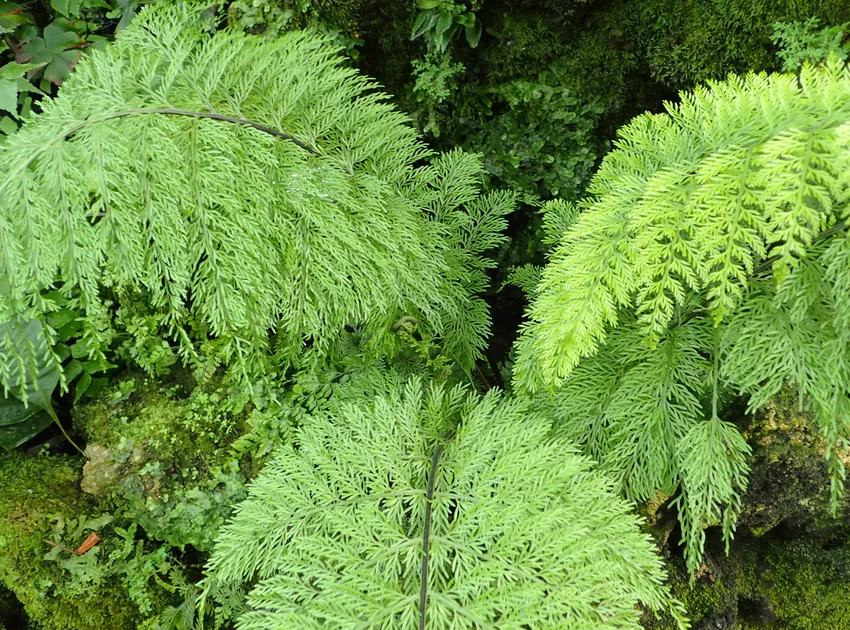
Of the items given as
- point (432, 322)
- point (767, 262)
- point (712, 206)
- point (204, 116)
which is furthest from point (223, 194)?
point (767, 262)

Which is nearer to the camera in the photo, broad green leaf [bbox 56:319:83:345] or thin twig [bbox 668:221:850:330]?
thin twig [bbox 668:221:850:330]

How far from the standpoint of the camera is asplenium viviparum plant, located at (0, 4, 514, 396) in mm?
1274

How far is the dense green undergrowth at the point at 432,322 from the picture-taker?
121 cm

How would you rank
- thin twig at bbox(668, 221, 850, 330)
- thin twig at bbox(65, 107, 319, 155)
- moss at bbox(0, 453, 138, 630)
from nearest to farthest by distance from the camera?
1. thin twig at bbox(668, 221, 850, 330)
2. thin twig at bbox(65, 107, 319, 155)
3. moss at bbox(0, 453, 138, 630)

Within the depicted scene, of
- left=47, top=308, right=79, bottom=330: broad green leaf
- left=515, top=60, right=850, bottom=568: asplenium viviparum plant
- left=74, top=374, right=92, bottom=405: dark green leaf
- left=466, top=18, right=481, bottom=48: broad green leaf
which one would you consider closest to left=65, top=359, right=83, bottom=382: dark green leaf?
left=74, top=374, right=92, bottom=405: dark green leaf

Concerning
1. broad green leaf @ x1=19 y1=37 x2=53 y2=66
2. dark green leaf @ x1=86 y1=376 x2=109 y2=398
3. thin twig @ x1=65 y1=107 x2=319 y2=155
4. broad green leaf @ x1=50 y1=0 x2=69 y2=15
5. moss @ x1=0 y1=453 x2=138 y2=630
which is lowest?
moss @ x1=0 y1=453 x2=138 y2=630

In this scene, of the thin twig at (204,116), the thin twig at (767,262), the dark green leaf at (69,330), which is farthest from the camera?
the dark green leaf at (69,330)

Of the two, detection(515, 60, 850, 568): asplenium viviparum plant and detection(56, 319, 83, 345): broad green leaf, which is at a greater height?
detection(515, 60, 850, 568): asplenium viviparum plant

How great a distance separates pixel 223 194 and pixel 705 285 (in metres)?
1.19

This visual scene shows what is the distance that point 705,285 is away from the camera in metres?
1.23

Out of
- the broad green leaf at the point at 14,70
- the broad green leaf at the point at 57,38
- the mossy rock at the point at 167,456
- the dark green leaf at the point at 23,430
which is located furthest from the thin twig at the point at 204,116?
the broad green leaf at the point at 57,38

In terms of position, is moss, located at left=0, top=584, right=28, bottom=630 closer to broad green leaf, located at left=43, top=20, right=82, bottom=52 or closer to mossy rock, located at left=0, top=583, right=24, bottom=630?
mossy rock, located at left=0, top=583, right=24, bottom=630

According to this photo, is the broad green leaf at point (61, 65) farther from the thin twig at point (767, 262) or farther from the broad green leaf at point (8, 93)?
the thin twig at point (767, 262)

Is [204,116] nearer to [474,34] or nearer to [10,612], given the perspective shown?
[474,34]
